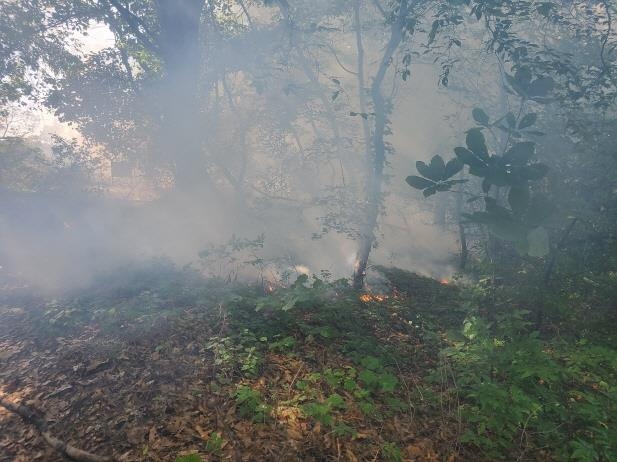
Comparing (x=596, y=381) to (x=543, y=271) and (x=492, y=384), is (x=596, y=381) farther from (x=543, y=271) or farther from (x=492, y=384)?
(x=543, y=271)

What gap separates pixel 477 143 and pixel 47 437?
5070 mm

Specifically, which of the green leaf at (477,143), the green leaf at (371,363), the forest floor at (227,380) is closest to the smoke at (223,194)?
the forest floor at (227,380)

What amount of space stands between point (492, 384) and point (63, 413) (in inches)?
186

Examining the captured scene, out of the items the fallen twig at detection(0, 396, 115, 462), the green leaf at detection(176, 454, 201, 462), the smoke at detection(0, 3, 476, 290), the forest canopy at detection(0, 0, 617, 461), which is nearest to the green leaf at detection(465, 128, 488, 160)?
the forest canopy at detection(0, 0, 617, 461)

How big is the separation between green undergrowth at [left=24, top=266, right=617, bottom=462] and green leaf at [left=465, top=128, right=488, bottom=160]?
2.24m

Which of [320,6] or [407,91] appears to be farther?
[407,91]

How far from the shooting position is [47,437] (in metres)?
3.77

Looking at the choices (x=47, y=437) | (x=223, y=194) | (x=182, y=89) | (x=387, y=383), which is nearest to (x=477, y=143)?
(x=387, y=383)

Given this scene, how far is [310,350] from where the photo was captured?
17.2 feet

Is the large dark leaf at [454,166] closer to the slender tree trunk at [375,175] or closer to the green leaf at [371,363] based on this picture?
the green leaf at [371,363]

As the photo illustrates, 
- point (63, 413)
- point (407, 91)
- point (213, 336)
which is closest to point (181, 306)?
point (213, 336)

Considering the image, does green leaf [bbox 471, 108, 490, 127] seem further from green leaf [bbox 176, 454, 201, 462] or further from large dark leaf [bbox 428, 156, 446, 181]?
green leaf [bbox 176, 454, 201, 462]

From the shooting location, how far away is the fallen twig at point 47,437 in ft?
11.4

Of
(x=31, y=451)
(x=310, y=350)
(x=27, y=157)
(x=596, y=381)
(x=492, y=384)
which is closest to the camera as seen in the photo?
(x=31, y=451)
